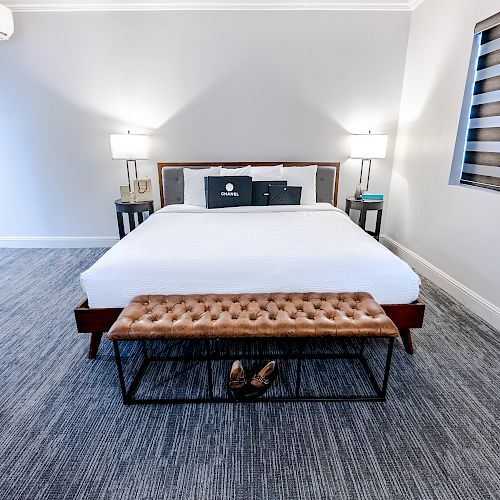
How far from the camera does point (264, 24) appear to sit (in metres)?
3.71

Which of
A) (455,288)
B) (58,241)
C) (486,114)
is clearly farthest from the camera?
(58,241)

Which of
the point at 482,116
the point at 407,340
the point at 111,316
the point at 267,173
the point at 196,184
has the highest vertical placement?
the point at 482,116

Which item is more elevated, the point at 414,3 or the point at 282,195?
the point at 414,3

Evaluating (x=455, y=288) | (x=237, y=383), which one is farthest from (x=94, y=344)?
(x=455, y=288)

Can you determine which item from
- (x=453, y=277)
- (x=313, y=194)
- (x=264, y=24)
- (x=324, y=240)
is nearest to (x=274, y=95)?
(x=264, y=24)

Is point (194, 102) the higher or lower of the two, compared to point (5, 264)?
higher

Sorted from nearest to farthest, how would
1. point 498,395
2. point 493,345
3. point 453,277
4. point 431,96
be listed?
point 498,395, point 493,345, point 453,277, point 431,96

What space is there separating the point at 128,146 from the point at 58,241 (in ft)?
5.59

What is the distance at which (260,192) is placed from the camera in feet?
11.8

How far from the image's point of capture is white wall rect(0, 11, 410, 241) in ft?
12.2

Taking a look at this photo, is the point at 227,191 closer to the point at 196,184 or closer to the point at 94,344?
the point at 196,184

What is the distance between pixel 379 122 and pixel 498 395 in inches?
126

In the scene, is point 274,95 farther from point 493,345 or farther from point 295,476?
point 295,476

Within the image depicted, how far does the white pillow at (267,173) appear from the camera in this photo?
3701mm
